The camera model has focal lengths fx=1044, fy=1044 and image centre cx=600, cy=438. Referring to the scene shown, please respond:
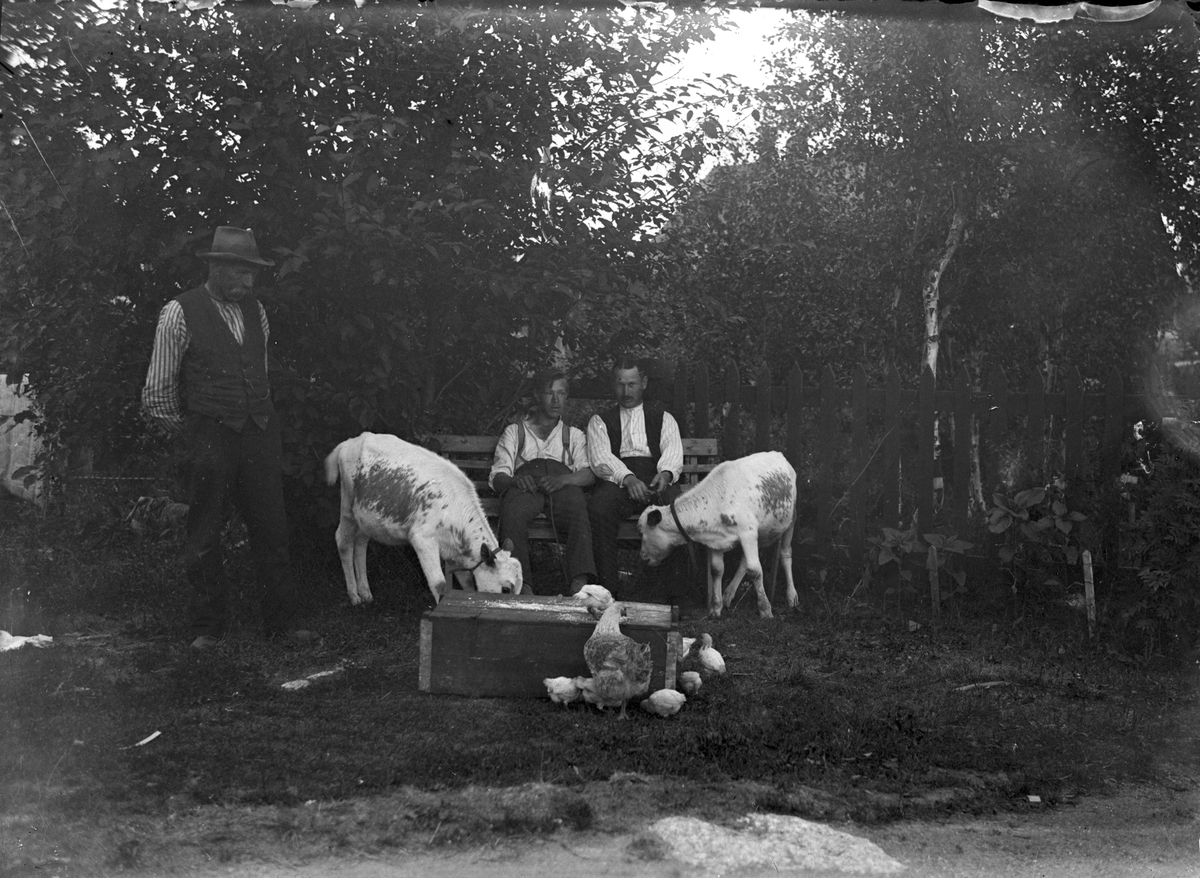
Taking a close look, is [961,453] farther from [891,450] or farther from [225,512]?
[225,512]

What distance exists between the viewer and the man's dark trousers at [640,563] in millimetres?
7523

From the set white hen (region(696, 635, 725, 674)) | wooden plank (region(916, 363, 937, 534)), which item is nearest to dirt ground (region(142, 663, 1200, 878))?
white hen (region(696, 635, 725, 674))

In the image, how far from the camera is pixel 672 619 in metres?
5.29

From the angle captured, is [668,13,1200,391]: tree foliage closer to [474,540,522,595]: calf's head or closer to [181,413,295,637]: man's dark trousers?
[474,540,522,595]: calf's head

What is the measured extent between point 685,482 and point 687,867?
518 centimetres

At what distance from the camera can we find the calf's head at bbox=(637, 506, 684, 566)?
7379mm

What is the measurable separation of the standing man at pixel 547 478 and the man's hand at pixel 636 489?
0.90 ft

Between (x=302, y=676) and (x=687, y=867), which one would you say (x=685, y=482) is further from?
(x=687, y=867)

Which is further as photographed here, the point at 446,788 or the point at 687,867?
the point at 446,788

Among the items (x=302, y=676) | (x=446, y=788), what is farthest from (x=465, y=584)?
(x=446, y=788)

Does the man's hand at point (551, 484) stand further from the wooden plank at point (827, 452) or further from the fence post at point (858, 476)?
the fence post at point (858, 476)

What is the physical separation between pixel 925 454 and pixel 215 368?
5.45 metres

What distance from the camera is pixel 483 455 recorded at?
806 cm

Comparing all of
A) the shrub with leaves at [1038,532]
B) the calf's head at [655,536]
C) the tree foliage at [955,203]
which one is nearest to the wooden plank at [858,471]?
the shrub with leaves at [1038,532]
